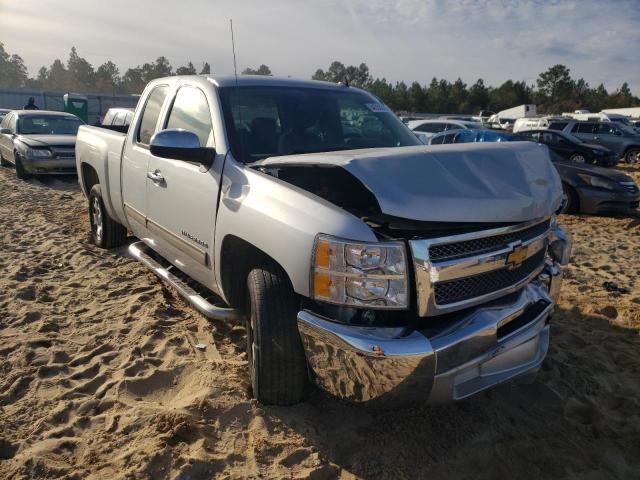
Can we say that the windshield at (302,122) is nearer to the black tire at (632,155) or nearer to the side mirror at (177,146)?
the side mirror at (177,146)

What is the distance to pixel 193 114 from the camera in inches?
141

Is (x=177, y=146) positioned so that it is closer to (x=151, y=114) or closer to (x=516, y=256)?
(x=151, y=114)

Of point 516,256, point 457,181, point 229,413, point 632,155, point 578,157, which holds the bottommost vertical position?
point 632,155

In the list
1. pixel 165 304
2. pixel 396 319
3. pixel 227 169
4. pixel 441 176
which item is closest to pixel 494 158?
pixel 441 176

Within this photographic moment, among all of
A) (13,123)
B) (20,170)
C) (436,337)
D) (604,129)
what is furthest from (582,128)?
(436,337)

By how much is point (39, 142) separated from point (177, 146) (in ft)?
30.1

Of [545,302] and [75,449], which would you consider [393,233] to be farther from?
[75,449]

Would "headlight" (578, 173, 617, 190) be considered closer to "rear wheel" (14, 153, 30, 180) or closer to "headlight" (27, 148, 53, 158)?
"headlight" (27, 148, 53, 158)

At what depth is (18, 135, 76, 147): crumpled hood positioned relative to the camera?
1040 centimetres

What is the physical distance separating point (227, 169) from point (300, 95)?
3.53ft

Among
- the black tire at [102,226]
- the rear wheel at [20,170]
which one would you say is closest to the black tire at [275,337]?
the black tire at [102,226]

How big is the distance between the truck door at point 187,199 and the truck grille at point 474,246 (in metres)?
1.42

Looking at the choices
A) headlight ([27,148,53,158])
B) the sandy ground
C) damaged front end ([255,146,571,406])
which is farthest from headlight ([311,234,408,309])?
headlight ([27,148,53,158])

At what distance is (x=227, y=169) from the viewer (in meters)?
2.96
